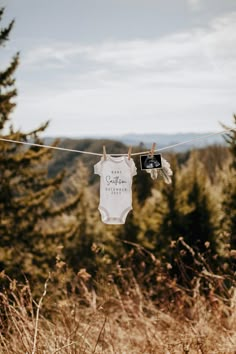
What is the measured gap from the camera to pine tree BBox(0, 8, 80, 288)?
9.73 meters

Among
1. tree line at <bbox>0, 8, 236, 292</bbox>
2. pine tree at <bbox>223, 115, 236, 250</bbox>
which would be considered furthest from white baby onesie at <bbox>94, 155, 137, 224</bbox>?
pine tree at <bbox>223, 115, 236, 250</bbox>

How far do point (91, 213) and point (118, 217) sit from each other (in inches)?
794

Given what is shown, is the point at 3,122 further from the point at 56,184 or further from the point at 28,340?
the point at 28,340

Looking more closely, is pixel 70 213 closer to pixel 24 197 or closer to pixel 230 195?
pixel 24 197

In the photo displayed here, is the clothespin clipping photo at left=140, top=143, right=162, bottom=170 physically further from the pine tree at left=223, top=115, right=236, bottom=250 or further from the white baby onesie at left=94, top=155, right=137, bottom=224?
the pine tree at left=223, top=115, right=236, bottom=250

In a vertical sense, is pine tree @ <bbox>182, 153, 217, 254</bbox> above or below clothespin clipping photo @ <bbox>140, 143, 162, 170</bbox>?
below

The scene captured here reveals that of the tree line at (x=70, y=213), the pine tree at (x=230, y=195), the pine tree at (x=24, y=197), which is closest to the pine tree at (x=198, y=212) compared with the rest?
the tree line at (x=70, y=213)

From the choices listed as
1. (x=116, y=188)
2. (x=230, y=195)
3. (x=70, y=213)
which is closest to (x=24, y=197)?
(x=70, y=213)

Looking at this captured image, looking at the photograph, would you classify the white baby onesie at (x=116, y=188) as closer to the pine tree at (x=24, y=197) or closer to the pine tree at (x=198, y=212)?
the pine tree at (x=24, y=197)

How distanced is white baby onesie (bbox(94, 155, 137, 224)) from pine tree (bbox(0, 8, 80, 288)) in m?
6.88

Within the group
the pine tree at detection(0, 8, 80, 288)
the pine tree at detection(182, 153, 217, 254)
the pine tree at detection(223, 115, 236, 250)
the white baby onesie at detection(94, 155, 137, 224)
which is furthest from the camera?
the pine tree at detection(182, 153, 217, 254)

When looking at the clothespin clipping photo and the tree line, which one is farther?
the tree line

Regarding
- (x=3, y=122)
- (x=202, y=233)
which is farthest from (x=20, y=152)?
(x=202, y=233)

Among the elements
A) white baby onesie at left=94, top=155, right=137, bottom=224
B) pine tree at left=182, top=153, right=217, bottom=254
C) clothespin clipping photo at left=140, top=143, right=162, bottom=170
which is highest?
clothespin clipping photo at left=140, top=143, right=162, bottom=170
